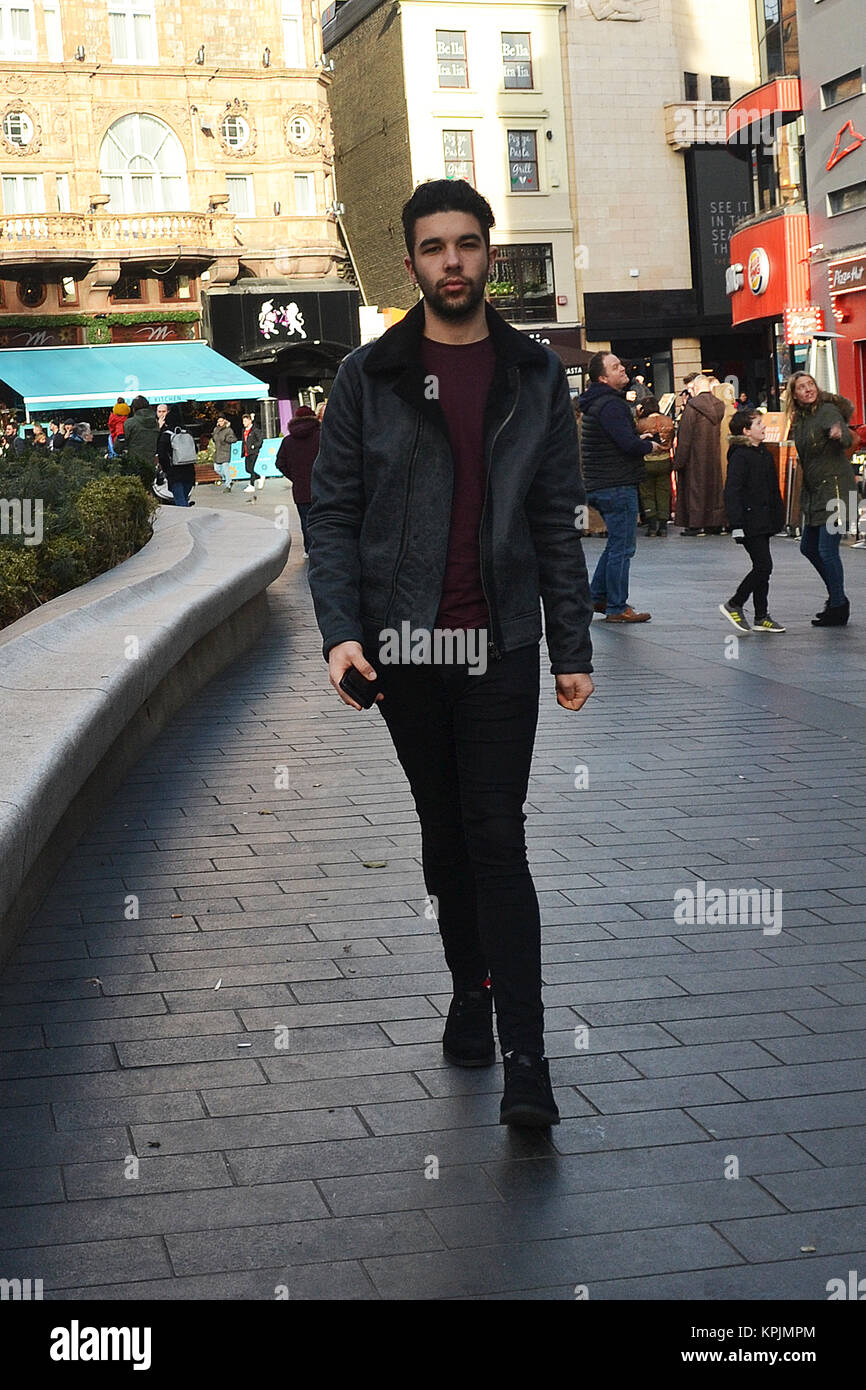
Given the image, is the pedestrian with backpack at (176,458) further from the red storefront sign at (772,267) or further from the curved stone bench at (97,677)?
the red storefront sign at (772,267)

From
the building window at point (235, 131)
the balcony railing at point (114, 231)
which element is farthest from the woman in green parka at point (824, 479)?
the building window at point (235, 131)

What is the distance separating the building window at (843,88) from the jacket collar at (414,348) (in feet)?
97.1

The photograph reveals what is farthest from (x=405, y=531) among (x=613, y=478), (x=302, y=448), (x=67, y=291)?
(x=67, y=291)

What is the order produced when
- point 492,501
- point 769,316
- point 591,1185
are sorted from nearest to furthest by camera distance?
point 591,1185, point 492,501, point 769,316

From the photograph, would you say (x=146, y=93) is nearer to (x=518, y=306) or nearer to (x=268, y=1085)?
(x=518, y=306)

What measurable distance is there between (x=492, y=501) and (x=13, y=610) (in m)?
6.13

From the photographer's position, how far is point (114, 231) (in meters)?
42.7

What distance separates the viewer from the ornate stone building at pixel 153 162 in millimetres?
41688

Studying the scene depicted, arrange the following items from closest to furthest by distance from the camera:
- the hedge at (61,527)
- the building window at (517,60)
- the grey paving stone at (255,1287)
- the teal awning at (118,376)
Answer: the grey paving stone at (255,1287), the hedge at (61,527), the teal awning at (118,376), the building window at (517,60)

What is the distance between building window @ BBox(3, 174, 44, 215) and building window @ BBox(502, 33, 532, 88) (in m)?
13.8

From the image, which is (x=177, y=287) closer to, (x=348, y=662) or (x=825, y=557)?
(x=825, y=557)

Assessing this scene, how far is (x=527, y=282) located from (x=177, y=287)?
10.1 meters

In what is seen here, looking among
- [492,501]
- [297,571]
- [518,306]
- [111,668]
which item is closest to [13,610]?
[111,668]

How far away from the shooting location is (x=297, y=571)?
1973cm
